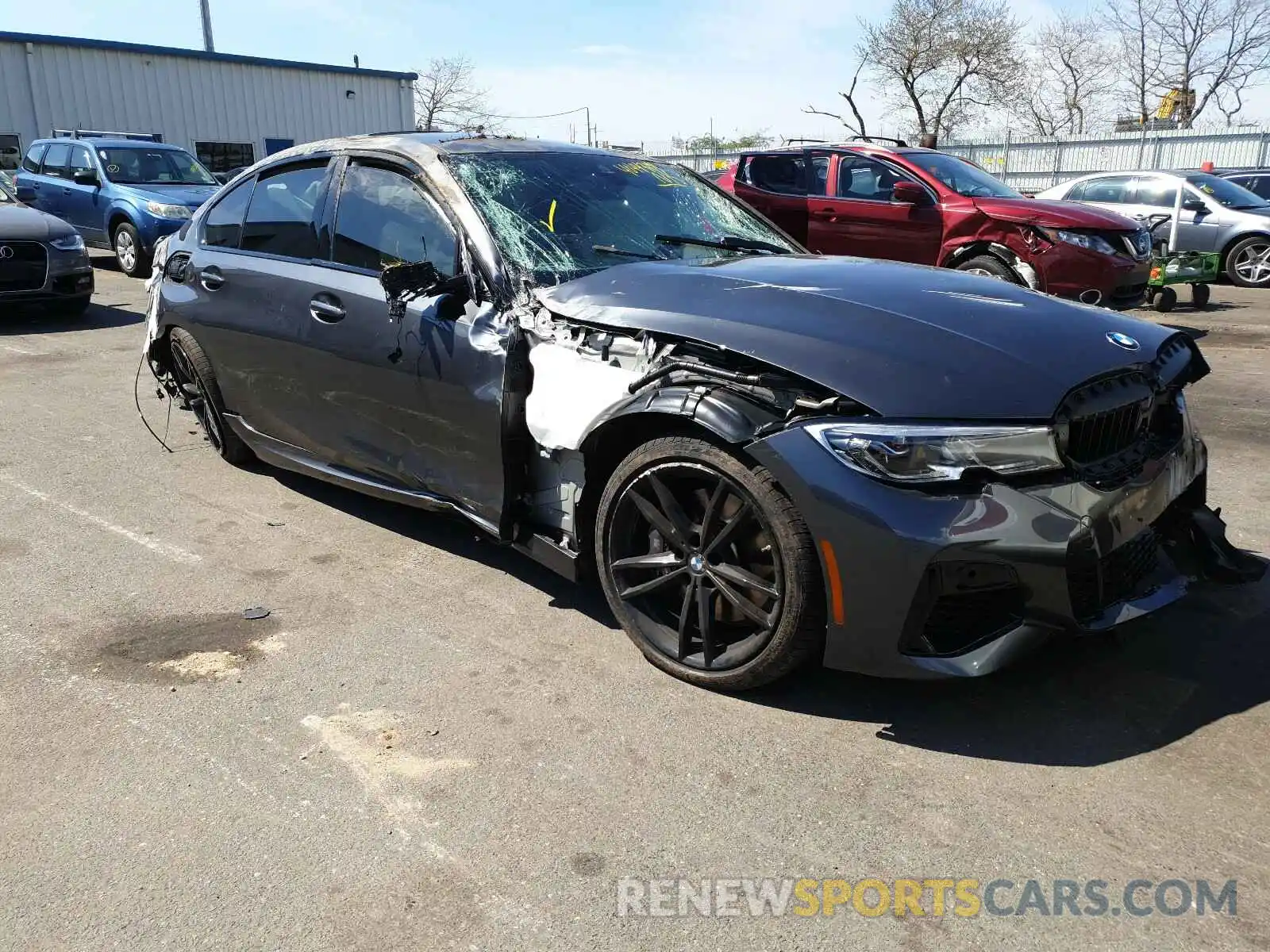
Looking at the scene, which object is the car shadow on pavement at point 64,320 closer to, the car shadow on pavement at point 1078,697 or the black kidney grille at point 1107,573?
the car shadow on pavement at point 1078,697

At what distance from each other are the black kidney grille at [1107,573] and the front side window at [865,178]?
24.8ft

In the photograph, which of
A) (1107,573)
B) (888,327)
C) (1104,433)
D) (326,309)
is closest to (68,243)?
(326,309)

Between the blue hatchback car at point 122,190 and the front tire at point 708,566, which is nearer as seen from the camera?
the front tire at point 708,566

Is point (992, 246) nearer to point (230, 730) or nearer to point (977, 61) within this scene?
point (230, 730)

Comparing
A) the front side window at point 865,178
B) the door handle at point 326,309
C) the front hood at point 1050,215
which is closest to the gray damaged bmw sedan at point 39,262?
the door handle at point 326,309

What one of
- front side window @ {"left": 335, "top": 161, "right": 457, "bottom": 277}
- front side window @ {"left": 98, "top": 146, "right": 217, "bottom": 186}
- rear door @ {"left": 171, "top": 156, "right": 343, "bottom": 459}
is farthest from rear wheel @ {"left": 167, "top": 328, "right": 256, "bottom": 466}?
front side window @ {"left": 98, "top": 146, "right": 217, "bottom": 186}

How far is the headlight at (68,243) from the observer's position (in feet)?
33.0

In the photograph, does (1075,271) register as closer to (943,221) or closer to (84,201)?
(943,221)

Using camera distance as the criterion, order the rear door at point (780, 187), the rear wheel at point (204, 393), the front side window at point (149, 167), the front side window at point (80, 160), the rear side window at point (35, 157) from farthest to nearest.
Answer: the rear side window at point (35, 157) → the front side window at point (80, 160) → the front side window at point (149, 167) → the rear door at point (780, 187) → the rear wheel at point (204, 393)

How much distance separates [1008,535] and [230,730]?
2247 millimetres

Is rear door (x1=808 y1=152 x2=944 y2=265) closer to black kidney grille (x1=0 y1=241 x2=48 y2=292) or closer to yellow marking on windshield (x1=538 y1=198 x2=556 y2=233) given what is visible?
yellow marking on windshield (x1=538 y1=198 x2=556 y2=233)

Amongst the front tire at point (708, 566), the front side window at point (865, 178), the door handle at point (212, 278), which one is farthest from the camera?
the front side window at point (865, 178)

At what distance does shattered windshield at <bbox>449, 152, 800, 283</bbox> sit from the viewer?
3752mm

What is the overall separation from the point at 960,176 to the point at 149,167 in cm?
1054
